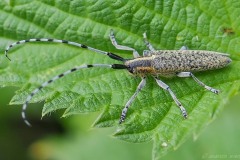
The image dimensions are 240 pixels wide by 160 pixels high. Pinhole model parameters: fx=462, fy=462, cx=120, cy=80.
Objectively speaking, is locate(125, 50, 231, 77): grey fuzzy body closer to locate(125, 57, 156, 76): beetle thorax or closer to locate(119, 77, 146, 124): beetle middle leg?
locate(125, 57, 156, 76): beetle thorax

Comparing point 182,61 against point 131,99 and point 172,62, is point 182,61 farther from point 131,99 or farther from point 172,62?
point 131,99

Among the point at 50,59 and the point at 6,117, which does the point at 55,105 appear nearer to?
the point at 50,59

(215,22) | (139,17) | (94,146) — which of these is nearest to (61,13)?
(139,17)

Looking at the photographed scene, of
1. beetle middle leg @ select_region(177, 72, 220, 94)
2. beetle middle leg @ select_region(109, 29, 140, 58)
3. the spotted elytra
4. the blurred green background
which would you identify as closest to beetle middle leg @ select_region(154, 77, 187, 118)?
the spotted elytra

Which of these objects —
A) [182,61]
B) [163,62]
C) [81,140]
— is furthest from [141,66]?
[81,140]

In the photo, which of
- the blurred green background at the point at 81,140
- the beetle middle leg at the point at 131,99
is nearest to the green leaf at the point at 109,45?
the beetle middle leg at the point at 131,99

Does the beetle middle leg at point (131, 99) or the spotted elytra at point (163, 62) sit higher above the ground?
the spotted elytra at point (163, 62)

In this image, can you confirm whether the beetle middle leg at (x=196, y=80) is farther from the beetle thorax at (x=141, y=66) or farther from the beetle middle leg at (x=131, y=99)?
the beetle middle leg at (x=131, y=99)

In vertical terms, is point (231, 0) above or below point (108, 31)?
above
